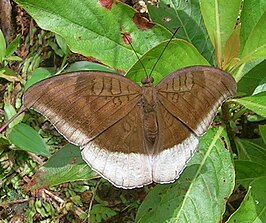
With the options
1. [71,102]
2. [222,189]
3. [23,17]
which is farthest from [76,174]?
[23,17]

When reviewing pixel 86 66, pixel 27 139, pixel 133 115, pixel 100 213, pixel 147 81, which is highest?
pixel 147 81

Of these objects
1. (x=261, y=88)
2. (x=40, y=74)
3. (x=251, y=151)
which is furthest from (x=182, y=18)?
(x=40, y=74)

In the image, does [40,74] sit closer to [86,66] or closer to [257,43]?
[86,66]

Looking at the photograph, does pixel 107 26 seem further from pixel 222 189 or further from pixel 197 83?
pixel 222 189

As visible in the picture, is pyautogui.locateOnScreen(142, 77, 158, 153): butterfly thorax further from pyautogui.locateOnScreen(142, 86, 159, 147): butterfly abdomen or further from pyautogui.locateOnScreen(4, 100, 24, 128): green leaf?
pyautogui.locateOnScreen(4, 100, 24, 128): green leaf

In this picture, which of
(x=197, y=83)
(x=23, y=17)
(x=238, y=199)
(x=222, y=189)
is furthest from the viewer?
(x=23, y=17)

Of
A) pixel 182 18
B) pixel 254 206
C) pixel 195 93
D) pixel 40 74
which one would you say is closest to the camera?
pixel 195 93
